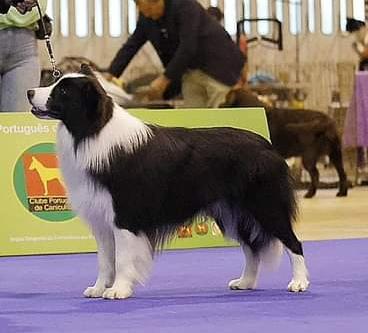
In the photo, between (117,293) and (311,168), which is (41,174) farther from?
(311,168)

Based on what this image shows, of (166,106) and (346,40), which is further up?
(346,40)

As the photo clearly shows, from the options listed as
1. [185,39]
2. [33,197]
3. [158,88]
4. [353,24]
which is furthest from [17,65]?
[353,24]

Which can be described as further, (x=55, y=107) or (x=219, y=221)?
(x=219, y=221)

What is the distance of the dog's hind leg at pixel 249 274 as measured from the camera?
146 inches

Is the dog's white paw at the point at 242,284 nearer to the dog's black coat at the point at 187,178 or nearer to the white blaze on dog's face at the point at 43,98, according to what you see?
the dog's black coat at the point at 187,178

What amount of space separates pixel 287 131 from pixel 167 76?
2045 mm

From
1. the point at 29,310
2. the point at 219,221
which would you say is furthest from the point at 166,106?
the point at 29,310

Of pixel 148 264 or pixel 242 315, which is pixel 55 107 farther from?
pixel 242 315

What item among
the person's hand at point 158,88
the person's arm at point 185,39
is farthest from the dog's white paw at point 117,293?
the person's hand at point 158,88

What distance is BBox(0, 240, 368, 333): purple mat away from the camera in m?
2.88

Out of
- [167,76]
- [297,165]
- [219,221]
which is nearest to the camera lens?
[219,221]

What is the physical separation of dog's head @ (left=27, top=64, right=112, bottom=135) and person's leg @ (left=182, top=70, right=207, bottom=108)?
3773mm

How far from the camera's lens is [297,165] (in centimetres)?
963

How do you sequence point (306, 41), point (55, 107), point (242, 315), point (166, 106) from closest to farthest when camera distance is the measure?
1. point (242, 315)
2. point (55, 107)
3. point (166, 106)
4. point (306, 41)
